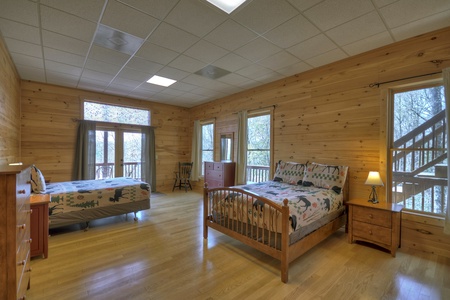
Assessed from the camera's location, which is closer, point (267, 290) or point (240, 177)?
point (267, 290)

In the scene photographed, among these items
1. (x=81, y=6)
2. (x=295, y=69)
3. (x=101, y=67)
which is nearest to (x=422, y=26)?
(x=295, y=69)

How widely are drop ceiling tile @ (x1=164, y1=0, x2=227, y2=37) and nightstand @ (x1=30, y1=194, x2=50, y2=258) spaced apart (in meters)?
2.67

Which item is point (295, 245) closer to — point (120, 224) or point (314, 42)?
point (314, 42)

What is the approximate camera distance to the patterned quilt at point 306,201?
7.65 feet

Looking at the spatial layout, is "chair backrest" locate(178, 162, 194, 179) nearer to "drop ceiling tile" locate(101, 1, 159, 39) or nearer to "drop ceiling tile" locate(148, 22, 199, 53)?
"drop ceiling tile" locate(148, 22, 199, 53)

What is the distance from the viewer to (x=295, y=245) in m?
2.26

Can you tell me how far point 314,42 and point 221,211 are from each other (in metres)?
2.70

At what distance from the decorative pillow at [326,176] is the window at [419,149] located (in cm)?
69

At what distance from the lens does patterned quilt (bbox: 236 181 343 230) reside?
2332 millimetres

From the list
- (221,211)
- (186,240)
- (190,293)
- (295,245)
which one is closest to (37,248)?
(186,240)

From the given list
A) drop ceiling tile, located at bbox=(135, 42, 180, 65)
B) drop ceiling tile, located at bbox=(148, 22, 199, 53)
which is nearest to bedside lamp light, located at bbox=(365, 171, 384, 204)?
drop ceiling tile, located at bbox=(148, 22, 199, 53)

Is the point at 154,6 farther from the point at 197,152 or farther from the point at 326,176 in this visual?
the point at 197,152

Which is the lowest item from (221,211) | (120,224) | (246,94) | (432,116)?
(120,224)

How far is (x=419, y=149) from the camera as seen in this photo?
2.83 metres
